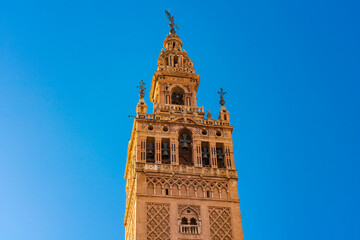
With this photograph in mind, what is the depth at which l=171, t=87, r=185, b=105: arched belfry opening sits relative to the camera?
53469 mm

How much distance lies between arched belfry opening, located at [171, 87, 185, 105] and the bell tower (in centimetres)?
44

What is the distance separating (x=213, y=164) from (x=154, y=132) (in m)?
5.09

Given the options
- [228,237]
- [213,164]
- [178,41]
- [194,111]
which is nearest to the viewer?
[228,237]

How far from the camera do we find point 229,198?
4519 centimetres

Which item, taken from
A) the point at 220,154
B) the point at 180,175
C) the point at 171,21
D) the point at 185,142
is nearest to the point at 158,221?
the point at 180,175

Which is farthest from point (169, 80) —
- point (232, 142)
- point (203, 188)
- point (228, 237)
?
point (228, 237)

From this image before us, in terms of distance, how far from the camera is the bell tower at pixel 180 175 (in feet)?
141

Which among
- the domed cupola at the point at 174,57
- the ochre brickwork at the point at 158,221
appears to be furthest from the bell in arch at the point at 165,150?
the domed cupola at the point at 174,57

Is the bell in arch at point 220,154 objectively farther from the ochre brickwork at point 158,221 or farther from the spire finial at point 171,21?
the spire finial at point 171,21

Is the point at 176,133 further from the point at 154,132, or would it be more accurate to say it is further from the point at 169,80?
the point at 169,80

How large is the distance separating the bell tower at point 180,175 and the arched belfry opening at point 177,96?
1.43ft

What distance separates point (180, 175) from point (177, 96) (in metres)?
10.2

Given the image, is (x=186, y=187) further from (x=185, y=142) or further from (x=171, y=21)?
(x=171, y=21)

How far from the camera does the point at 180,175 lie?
45.5m
